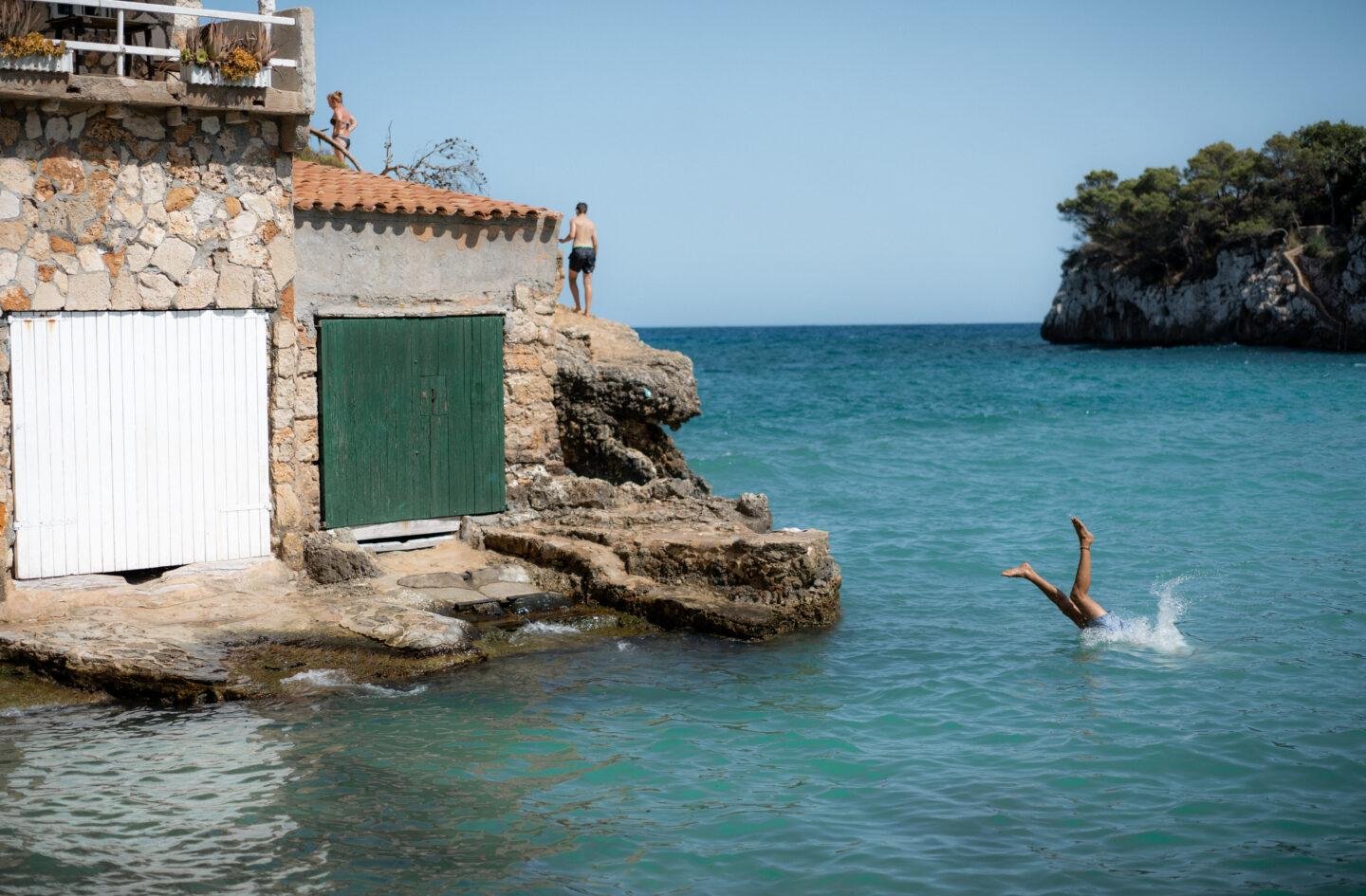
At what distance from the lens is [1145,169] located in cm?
7162

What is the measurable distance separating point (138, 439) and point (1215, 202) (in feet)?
215

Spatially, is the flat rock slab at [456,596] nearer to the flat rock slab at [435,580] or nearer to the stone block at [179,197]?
the flat rock slab at [435,580]

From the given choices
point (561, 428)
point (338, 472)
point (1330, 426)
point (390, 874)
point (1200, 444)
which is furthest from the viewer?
point (1330, 426)

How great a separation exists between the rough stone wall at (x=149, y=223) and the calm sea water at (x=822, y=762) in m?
3.71

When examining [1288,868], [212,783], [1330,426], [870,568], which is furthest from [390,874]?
[1330,426]

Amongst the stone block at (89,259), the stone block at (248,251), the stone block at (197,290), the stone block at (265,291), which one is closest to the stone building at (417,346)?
the stone block at (265,291)

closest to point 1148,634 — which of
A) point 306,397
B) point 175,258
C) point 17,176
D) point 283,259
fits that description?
point 306,397

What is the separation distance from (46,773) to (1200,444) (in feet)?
84.5

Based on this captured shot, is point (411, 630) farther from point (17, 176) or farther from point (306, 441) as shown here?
point (17, 176)

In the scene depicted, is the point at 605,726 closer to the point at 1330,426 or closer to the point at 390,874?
the point at 390,874

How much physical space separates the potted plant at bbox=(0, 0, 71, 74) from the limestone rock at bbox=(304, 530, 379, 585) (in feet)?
15.6

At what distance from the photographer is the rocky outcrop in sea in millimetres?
59812

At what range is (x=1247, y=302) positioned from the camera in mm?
64625

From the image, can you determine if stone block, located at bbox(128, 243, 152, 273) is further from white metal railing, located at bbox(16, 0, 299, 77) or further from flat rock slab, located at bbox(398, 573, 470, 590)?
flat rock slab, located at bbox(398, 573, 470, 590)
